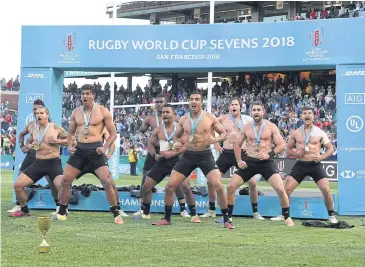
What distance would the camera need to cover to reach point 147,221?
12773 mm

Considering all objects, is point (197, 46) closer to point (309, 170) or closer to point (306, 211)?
point (309, 170)

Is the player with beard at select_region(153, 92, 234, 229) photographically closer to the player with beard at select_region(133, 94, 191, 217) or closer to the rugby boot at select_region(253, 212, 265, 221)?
the player with beard at select_region(133, 94, 191, 217)

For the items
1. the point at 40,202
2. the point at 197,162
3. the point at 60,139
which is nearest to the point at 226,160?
the point at 197,162

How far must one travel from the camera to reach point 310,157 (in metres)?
12.9

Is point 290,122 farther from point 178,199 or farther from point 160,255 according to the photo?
point 160,255

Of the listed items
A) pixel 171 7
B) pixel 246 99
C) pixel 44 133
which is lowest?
pixel 44 133

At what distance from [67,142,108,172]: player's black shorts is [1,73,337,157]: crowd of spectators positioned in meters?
15.0

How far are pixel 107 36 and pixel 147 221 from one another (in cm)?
426

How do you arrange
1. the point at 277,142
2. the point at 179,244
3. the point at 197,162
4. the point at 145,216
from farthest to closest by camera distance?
the point at 145,216 → the point at 277,142 → the point at 197,162 → the point at 179,244

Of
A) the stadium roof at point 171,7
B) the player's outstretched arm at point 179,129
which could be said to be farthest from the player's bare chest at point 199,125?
the stadium roof at point 171,7

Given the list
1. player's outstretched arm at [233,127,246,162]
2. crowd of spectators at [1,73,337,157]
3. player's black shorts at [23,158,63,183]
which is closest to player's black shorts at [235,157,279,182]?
player's outstretched arm at [233,127,246,162]

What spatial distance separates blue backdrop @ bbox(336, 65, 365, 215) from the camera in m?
14.1

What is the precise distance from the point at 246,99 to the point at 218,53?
17880mm

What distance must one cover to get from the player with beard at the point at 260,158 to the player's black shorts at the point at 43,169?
3.28 metres
